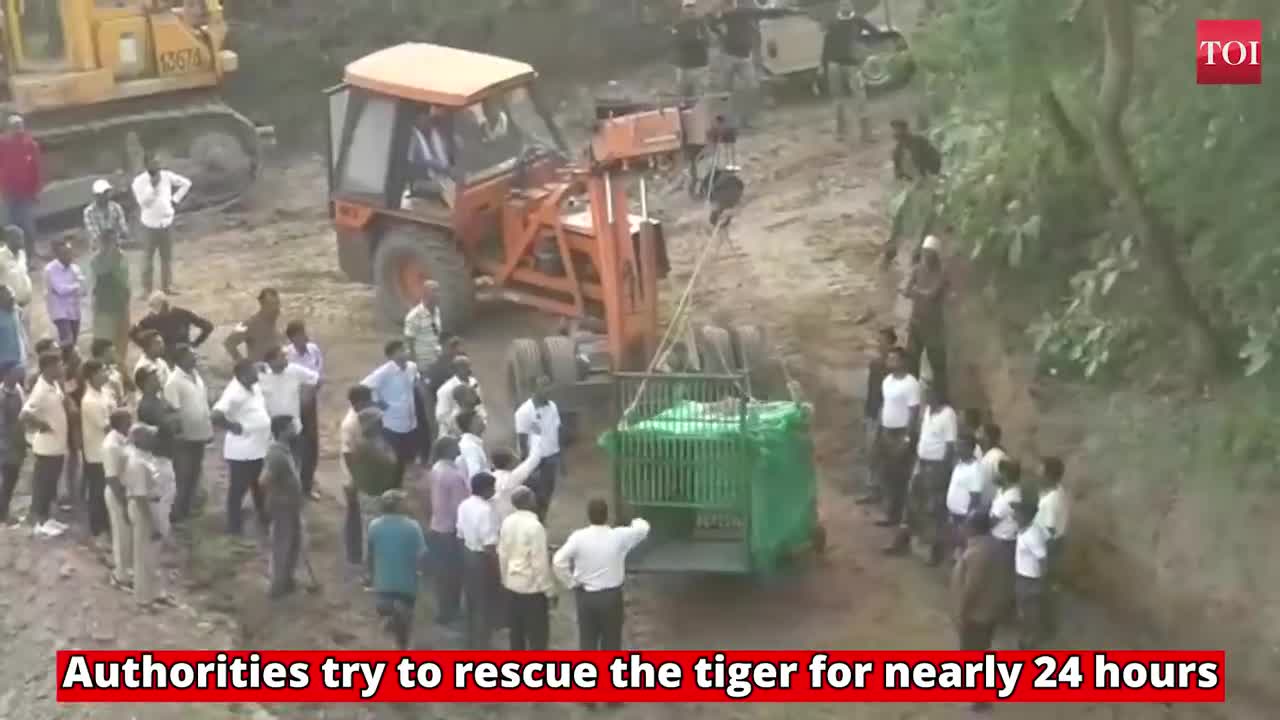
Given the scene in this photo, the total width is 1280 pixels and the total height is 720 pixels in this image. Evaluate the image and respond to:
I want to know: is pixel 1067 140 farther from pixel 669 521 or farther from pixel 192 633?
pixel 192 633

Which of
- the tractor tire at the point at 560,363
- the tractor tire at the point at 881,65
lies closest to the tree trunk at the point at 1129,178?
the tractor tire at the point at 560,363

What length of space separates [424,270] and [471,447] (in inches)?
194

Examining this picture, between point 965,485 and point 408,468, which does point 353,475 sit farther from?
point 965,485

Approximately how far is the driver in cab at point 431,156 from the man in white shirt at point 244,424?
384 centimetres

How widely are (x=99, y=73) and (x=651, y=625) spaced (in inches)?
405

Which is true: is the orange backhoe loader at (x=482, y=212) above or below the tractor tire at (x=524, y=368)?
above

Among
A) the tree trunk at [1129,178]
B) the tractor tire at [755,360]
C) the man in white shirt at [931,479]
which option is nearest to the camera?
the tree trunk at [1129,178]

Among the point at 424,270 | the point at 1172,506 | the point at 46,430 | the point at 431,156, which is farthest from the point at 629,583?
the point at 431,156

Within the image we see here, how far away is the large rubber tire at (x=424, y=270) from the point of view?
51.9 feet

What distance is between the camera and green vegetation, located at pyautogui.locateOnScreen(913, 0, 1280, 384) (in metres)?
11.6

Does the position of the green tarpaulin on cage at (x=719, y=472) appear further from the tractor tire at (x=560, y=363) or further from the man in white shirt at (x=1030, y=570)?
the tractor tire at (x=560, y=363)

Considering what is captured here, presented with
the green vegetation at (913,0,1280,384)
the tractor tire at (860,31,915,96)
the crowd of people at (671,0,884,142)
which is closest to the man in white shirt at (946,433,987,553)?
the green vegetation at (913,0,1280,384)

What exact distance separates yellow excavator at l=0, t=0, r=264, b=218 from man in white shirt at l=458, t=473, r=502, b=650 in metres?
9.66

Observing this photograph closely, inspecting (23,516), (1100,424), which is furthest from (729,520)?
(23,516)
